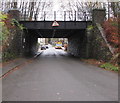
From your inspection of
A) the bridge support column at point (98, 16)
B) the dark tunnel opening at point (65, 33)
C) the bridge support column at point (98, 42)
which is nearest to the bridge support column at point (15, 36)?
the dark tunnel opening at point (65, 33)

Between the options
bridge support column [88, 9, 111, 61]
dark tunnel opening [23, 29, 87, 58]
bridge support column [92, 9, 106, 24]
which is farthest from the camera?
dark tunnel opening [23, 29, 87, 58]

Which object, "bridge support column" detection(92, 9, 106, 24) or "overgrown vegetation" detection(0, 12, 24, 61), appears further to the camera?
"bridge support column" detection(92, 9, 106, 24)

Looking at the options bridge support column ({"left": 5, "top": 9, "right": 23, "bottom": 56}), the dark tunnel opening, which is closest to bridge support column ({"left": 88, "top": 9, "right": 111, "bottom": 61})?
the dark tunnel opening

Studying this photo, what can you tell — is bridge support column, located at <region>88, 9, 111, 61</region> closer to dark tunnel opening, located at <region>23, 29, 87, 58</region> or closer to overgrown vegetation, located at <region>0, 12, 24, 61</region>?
dark tunnel opening, located at <region>23, 29, 87, 58</region>

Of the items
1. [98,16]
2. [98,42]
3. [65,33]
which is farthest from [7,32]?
[65,33]

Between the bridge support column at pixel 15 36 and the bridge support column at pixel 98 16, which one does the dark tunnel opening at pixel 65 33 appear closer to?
the bridge support column at pixel 15 36

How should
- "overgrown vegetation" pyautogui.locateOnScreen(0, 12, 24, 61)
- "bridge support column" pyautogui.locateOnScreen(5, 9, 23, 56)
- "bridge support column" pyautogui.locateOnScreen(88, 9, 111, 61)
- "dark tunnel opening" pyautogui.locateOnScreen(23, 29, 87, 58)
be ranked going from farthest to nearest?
"dark tunnel opening" pyautogui.locateOnScreen(23, 29, 87, 58) < "bridge support column" pyautogui.locateOnScreen(5, 9, 23, 56) < "bridge support column" pyautogui.locateOnScreen(88, 9, 111, 61) < "overgrown vegetation" pyautogui.locateOnScreen(0, 12, 24, 61)

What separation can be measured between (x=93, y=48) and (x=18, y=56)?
10.4 metres

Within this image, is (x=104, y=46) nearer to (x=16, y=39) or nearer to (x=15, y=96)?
(x=16, y=39)

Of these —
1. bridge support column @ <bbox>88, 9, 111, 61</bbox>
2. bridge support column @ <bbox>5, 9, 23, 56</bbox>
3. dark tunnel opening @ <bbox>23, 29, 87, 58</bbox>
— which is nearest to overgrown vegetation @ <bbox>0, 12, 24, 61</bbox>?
bridge support column @ <bbox>5, 9, 23, 56</bbox>

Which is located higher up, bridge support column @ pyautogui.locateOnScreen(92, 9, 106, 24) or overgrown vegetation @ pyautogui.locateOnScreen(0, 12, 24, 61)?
bridge support column @ pyautogui.locateOnScreen(92, 9, 106, 24)

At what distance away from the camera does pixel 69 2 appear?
35500mm

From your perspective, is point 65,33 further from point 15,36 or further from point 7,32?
point 7,32

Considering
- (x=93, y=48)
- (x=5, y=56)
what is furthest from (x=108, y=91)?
(x=93, y=48)
